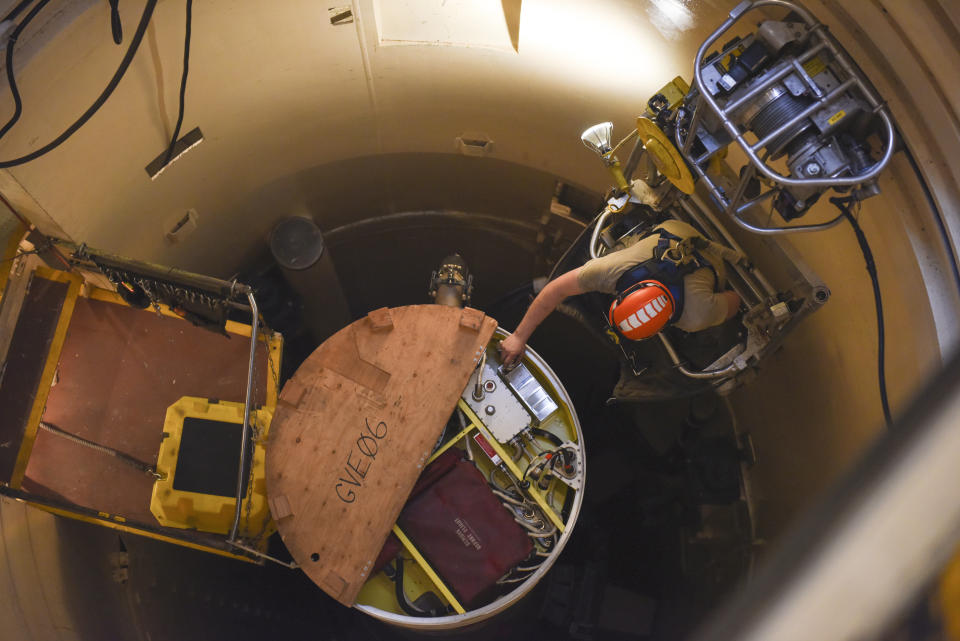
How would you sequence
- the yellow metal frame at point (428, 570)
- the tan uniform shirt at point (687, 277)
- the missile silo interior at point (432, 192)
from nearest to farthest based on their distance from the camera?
1. the missile silo interior at point (432, 192)
2. the tan uniform shirt at point (687, 277)
3. the yellow metal frame at point (428, 570)

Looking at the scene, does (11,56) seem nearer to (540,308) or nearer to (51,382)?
(51,382)

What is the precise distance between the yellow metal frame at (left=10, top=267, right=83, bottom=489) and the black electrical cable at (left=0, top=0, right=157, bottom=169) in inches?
30.5

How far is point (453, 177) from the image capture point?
536cm

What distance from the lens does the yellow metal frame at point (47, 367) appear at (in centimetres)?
332

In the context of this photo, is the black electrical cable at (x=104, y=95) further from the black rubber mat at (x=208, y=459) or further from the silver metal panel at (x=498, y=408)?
the silver metal panel at (x=498, y=408)

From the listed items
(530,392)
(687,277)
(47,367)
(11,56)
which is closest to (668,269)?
(687,277)

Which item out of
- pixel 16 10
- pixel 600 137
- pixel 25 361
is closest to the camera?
pixel 16 10

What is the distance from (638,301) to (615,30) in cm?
154

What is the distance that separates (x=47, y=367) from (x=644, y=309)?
9.48 ft

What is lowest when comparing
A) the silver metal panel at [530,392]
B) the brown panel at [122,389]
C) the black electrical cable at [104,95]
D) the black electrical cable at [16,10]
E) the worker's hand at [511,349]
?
the silver metal panel at [530,392]

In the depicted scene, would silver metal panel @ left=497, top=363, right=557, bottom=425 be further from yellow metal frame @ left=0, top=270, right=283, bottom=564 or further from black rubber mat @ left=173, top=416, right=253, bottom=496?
black rubber mat @ left=173, top=416, right=253, bottom=496

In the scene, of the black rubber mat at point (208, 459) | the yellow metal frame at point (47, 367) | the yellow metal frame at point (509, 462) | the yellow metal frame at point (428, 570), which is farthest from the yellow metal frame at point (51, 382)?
the yellow metal frame at point (509, 462)

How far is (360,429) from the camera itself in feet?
12.4

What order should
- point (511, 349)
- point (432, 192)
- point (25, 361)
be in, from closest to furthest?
1. point (25, 361)
2. point (511, 349)
3. point (432, 192)
